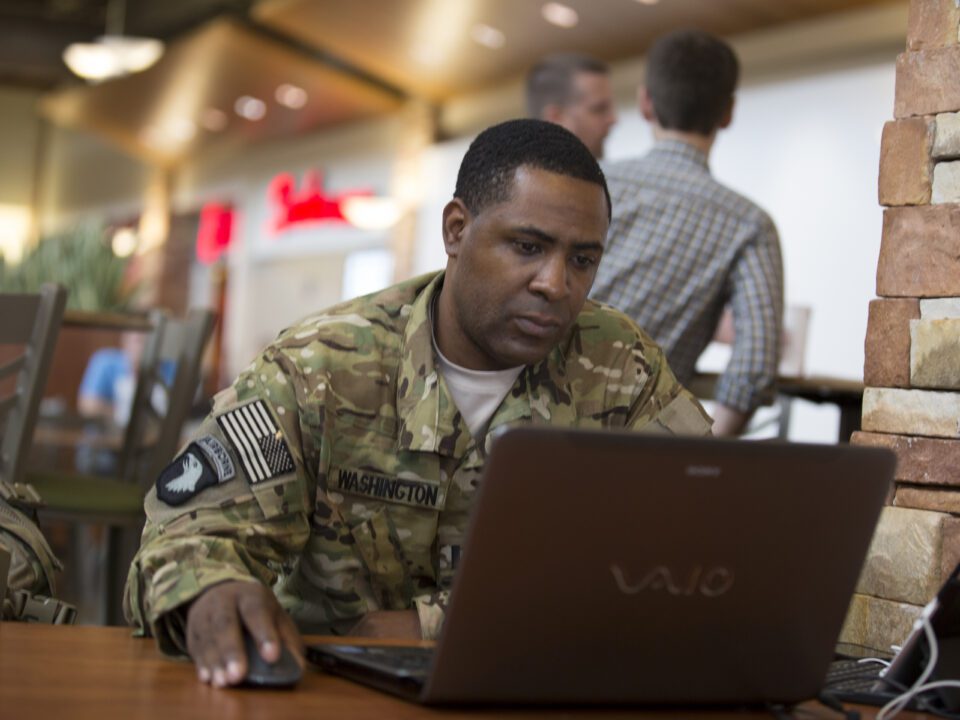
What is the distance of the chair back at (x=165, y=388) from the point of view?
11.8ft

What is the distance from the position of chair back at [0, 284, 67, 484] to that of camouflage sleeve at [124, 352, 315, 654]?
1.65 meters

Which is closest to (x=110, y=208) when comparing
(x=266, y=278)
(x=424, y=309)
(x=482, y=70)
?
(x=266, y=278)

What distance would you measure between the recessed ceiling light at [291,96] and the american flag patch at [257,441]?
1004 centimetres

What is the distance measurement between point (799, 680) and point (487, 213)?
72cm

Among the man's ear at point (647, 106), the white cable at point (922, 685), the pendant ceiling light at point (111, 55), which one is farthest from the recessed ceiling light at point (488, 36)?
the white cable at point (922, 685)

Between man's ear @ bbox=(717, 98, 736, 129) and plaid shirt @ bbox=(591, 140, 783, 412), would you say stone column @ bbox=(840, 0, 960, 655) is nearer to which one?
plaid shirt @ bbox=(591, 140, 783, 412)

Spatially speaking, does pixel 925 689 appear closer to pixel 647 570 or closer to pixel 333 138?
pixel 647 570

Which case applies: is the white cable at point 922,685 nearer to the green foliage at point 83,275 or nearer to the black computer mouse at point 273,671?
the black computer mouse at point 273,671

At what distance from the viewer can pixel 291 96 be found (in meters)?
11.5

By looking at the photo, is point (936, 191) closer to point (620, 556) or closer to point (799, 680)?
point (799, 680)

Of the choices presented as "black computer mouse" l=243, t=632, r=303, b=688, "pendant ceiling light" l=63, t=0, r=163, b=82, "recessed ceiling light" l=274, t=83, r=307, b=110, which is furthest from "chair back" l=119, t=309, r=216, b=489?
"recessed ceiling light" l=274, t=83, r=307, b=110

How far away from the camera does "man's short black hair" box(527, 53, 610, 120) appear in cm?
348

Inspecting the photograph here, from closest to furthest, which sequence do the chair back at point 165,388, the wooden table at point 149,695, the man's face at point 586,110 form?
the wooden table at point 149,695, the man's face at point 586,110, the chair back at point 165,388

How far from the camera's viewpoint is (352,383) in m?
1.58
